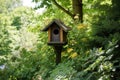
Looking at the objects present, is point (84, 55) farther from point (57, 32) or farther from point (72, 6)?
point (72, 6)

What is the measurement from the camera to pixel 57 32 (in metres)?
5.49

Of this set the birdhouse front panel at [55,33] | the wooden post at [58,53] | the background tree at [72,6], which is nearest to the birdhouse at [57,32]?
the birdhouse front panel at [55,33]

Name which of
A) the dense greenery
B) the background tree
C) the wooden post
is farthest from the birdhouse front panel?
the background tree

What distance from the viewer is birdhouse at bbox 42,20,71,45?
5.27 metres

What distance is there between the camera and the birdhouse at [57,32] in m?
5.27

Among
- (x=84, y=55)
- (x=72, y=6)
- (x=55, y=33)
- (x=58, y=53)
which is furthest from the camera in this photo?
(x=72, y=6)

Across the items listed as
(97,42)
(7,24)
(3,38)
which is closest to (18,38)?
(7,24)

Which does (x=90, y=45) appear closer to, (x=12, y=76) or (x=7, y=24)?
(x=12, y=76)

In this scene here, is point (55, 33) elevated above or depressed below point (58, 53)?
above

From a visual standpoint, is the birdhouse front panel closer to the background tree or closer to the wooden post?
the wooden post

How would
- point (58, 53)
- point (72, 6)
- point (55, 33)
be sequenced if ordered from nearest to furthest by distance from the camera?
point (58, 53), point (55, 33), point (72, 6)

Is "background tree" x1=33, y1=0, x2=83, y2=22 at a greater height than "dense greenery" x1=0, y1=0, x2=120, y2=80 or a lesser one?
greater

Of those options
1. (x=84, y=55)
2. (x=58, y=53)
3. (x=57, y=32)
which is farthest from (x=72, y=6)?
(x=84, y=55)

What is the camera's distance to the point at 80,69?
4.52m
